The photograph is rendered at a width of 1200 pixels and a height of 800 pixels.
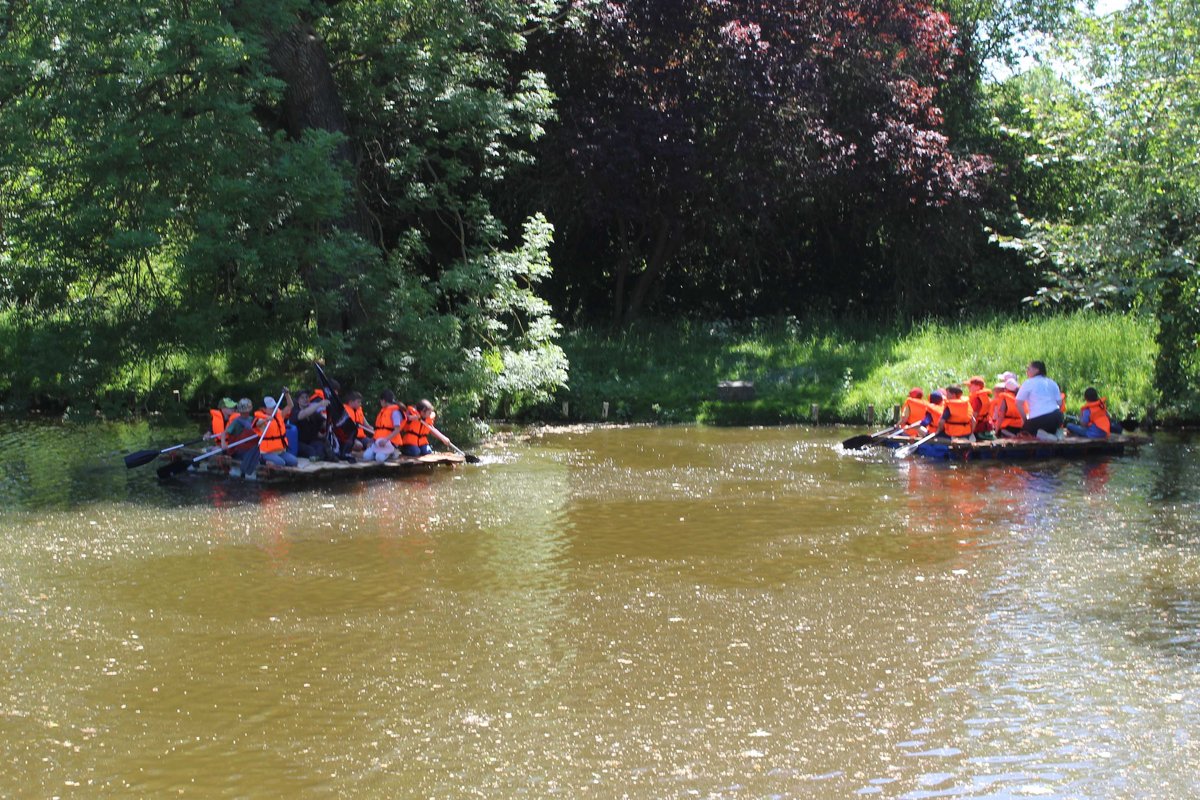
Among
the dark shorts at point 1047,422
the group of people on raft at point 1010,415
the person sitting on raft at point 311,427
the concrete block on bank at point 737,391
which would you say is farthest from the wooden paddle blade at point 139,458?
the dark shorts at point 1047,422

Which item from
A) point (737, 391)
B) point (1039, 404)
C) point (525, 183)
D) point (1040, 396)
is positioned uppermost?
point (525, 183)

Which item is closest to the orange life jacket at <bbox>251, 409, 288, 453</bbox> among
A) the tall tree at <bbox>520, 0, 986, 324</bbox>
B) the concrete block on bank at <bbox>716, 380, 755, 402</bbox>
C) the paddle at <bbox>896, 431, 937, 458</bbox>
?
the paddle at <bbox>896, 431, 937, 458</bbox>

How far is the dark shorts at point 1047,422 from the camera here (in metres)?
19.9

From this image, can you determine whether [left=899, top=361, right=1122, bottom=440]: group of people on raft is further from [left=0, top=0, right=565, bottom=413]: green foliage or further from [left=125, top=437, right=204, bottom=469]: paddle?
[left=125, top=437, right=204, bottom=469]: paddle

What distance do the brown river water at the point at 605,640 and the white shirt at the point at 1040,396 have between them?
10.1ft

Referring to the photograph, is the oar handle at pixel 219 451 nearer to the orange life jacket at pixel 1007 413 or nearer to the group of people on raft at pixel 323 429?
the group of people on raft at pixel 323 429

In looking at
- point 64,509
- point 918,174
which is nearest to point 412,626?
point 64,509

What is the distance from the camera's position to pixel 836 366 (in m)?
25.3

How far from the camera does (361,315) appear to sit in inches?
824

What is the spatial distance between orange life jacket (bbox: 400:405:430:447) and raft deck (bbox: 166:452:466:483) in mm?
288

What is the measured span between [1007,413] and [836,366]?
5607mm

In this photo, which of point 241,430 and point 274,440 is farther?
point 241,430

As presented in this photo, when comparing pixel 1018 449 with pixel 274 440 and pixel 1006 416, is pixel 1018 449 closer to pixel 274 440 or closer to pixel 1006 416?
pixel 1006 416

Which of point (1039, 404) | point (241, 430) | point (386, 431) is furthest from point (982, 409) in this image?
point (241, 430)
